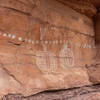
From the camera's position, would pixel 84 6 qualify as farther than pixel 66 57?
Yes

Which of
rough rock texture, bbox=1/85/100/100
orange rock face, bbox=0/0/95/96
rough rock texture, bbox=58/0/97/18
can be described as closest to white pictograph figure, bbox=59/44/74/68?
orange rock face, bbox=0/0/95/96

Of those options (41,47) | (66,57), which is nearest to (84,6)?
(66,57)

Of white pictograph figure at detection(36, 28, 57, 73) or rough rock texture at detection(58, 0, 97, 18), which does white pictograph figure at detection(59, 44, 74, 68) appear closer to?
white pictograph figure at detection(36, 28, 57, 73)

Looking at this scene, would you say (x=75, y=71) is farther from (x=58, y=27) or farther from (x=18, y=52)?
(x=18, y=52)

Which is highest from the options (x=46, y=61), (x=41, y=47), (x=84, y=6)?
(x=84, y=6)

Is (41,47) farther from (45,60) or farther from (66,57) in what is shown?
(66,57)

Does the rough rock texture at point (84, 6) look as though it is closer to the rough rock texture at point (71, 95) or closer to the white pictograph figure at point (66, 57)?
the white pictograph figure at point (66, 57)

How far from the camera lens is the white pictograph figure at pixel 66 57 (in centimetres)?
Result: 135

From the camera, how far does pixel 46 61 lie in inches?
48.6

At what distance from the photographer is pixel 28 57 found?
1.12 meters

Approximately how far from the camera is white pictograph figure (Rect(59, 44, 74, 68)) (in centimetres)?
135

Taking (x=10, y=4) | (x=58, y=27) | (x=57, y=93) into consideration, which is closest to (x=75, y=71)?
(x=57, y=93)

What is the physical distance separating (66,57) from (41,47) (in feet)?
1.06

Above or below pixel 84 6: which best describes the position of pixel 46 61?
below
